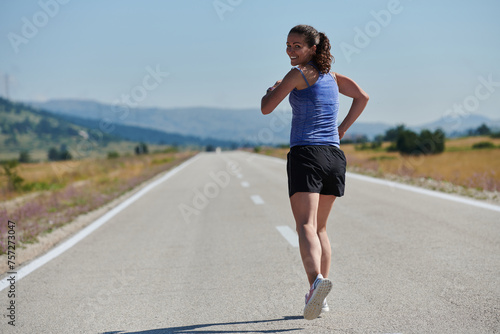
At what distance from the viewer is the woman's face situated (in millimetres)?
3586

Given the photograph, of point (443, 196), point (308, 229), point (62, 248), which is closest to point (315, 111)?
point (308, 229)

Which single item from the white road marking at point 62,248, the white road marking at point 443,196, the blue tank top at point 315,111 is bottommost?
the white road marking at point 62,248

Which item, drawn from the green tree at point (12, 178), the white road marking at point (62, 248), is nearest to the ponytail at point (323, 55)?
the white road marking at point (62, 248)

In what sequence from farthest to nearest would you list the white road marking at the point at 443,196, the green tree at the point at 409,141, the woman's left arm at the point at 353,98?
the green tree at the point at 409,141
the white road marking at the point at 443,196
the woman's left arm at the point at 353,98

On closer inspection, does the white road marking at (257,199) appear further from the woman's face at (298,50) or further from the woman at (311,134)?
the woman's face at (298,50)

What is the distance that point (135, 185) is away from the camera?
61.8 ft

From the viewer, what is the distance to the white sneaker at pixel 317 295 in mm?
3453

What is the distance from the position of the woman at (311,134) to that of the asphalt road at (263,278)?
0.60 meters

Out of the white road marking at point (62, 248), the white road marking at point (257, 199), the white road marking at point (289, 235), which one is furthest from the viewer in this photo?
the white road marking at point (257, 199)

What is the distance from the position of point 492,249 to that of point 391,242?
123cm

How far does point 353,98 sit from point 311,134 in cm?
62

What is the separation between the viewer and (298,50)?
3.60 m

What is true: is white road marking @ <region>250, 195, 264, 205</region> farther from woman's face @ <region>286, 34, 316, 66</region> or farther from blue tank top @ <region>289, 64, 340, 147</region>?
woman's face @ <region>286, 34, 316, 66</region>

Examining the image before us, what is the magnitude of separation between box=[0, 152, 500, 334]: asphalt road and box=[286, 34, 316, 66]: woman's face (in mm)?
1909
